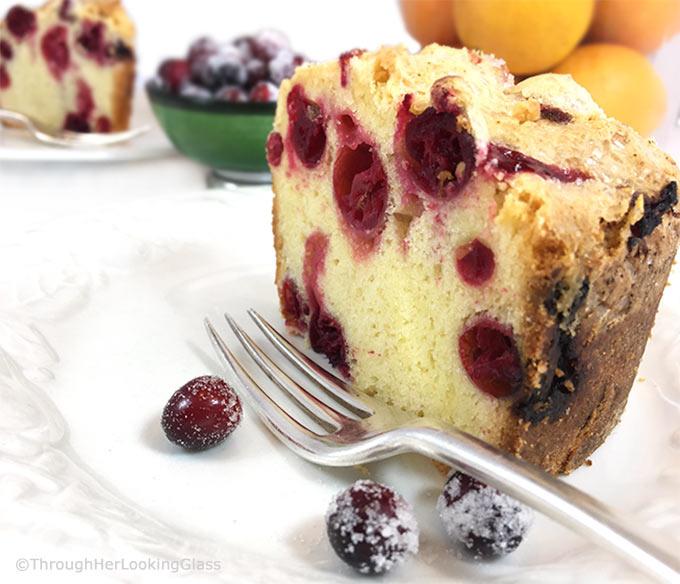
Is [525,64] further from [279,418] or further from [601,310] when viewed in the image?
[279,418]

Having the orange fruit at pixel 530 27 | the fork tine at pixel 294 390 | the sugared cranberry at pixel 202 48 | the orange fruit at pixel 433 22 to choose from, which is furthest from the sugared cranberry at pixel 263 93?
the fork tine at pixel 294 390

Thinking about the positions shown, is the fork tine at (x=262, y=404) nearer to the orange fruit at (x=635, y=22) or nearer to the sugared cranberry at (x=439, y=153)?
the sugared cranberry at (x=439, y=153)

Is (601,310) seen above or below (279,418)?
above

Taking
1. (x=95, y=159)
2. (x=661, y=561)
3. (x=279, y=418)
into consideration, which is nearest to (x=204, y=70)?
(x=95, y=159)

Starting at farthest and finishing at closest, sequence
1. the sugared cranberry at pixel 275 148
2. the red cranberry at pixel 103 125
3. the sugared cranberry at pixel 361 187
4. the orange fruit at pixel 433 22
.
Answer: the red cranberry at pixel 103 125
the orange fruit at pixel 433 22
the sugared cranberry at pixel 275 148
the sugared cranberry at pixel 361 187

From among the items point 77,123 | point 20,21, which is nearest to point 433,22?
point 77,123

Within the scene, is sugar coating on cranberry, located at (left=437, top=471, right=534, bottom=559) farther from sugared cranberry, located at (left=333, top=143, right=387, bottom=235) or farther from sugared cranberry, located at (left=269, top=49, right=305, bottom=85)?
sugared cranberry, located at (left=269, top=49, right=305, bottom=85)

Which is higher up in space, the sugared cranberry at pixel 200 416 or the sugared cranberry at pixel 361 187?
the sugared cranberry at pixel 361 187

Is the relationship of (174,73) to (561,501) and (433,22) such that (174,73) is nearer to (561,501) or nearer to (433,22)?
(433,22)
